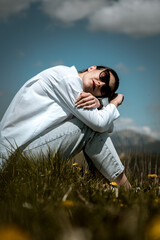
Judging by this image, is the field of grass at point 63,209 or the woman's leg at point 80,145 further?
the woman's leg at point 80,145

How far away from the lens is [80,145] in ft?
7.91

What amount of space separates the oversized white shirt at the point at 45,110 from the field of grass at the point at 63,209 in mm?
270

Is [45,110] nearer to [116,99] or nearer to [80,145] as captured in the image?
[80,145]

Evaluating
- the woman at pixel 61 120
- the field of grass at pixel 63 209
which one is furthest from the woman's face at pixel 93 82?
the field of grass at pixel 63 209

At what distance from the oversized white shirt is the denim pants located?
0.08 metres

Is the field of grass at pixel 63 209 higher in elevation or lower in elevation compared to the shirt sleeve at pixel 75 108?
lower

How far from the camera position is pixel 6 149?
222 cm

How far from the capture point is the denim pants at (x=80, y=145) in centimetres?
229

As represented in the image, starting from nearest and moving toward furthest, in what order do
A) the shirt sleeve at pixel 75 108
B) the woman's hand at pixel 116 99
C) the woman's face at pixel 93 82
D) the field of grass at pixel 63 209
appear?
1. the field of grass at pixel 63 209
2. the shirt sleeve at pixel 75 108
3. the woman's face at pixel 93 82
4. the woman's hand at pixel 116 99

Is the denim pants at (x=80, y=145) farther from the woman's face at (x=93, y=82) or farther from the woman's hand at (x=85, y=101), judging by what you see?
the woman's face at (x=93, y=82)

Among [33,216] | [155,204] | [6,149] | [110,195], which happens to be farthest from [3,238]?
[6,149]

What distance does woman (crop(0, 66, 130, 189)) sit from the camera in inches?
89.6

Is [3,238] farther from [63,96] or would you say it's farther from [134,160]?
[134,160]

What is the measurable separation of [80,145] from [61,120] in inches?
11.5
